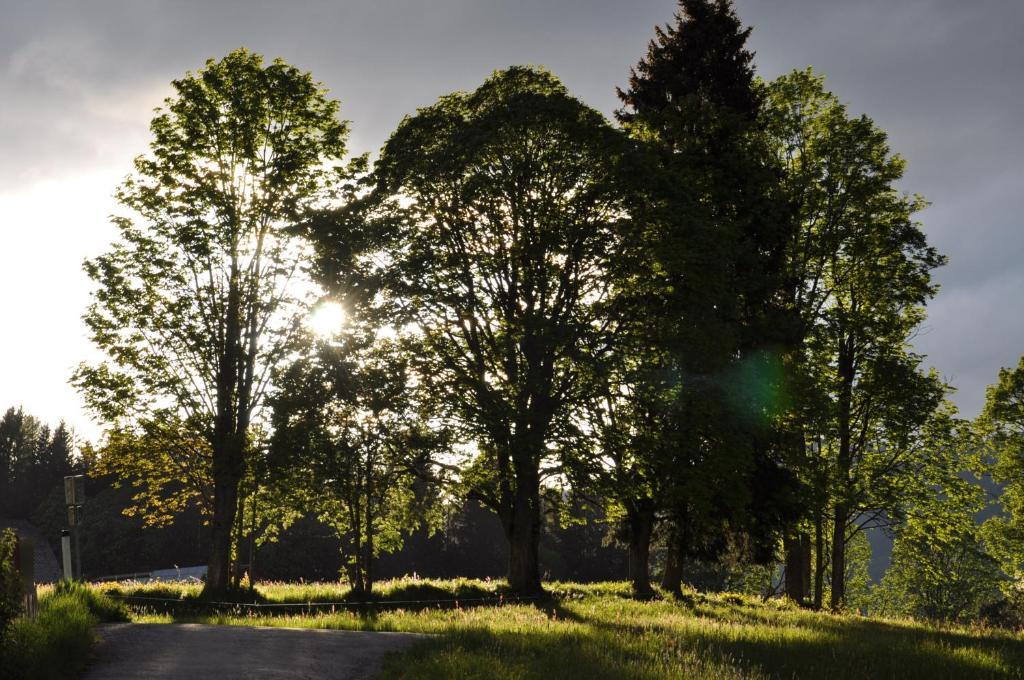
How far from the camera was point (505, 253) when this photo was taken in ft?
74.0

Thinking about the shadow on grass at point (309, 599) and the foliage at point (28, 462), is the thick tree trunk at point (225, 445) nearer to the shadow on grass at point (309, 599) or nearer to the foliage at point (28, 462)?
the shadow on grass at point (309, 599)

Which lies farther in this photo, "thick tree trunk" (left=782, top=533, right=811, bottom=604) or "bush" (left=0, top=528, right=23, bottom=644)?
"thick tree trunk" (left=782, top=533, right=811, bottom=604)

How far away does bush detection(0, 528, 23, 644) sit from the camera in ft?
28.0

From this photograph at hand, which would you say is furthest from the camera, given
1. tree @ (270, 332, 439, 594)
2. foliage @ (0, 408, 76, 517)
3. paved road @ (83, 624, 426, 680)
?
foliage @ (0, 408, 76, 517)

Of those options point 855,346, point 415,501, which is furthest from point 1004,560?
point 415,501

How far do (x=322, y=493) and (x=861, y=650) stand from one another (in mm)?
14924

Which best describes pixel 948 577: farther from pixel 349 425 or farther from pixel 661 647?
pixel 661 647

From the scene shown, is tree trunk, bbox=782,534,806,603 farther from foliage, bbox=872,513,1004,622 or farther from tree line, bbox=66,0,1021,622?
foliage, bbox=872,513,1004,622

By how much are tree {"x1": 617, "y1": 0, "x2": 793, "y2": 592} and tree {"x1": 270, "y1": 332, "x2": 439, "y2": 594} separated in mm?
6855

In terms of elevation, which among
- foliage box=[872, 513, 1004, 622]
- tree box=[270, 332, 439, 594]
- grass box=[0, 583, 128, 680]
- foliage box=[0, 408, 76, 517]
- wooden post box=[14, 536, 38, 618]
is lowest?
foliage box=[872, 513, 1004, 622]

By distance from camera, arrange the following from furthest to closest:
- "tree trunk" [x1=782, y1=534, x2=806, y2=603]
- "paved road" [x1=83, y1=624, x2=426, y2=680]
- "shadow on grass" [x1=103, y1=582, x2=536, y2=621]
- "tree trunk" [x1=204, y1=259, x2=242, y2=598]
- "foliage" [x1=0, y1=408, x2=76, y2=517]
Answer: "foliage" [x1=0, y1=408, x2=76, y2=517] < "tree trunk" [x1=782, y1=534, x2=806, y2=603] < "tree trunk" [x1=204, y1=259, x2=242, y2=598] < "shadow on grass" [x1=103, y1=582, x2=536, y2=621] < "paved road" [x1=83, y1=624, x2=426, y2=680]

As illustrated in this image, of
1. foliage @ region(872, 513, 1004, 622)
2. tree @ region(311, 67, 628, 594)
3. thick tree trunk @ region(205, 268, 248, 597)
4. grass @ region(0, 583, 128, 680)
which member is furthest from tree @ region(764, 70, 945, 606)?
foliage @ region(872, 513, 1004, 622)

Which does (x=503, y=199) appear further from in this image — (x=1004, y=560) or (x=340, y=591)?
(x=1004, y=560)

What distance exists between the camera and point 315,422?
2058 centimetres
